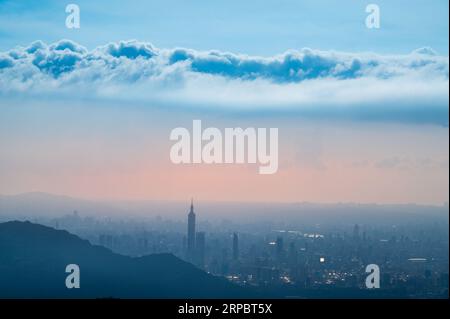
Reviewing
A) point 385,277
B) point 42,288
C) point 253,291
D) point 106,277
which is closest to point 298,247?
point 385,277

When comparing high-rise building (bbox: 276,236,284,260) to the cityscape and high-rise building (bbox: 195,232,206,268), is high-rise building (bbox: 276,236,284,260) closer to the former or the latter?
the cityscape

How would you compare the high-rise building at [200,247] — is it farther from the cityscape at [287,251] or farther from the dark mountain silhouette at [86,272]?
the dark mountain silhouette at [86,272]

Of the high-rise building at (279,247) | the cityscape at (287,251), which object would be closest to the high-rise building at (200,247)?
the cityscape at (287,251)

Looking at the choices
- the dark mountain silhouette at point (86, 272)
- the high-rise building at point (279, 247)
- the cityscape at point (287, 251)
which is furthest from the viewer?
the high-rise building at point (279, 247)

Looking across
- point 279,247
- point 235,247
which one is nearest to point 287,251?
point 279,247

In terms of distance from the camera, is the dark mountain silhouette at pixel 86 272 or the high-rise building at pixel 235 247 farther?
the high-rise building at pixel 235 247

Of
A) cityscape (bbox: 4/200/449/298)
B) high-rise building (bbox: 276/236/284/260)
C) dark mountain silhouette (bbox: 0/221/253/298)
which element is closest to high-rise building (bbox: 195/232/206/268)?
cityscape (bbox: 4/200/449/298)

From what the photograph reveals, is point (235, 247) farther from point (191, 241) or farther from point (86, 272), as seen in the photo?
point (86, 272)
